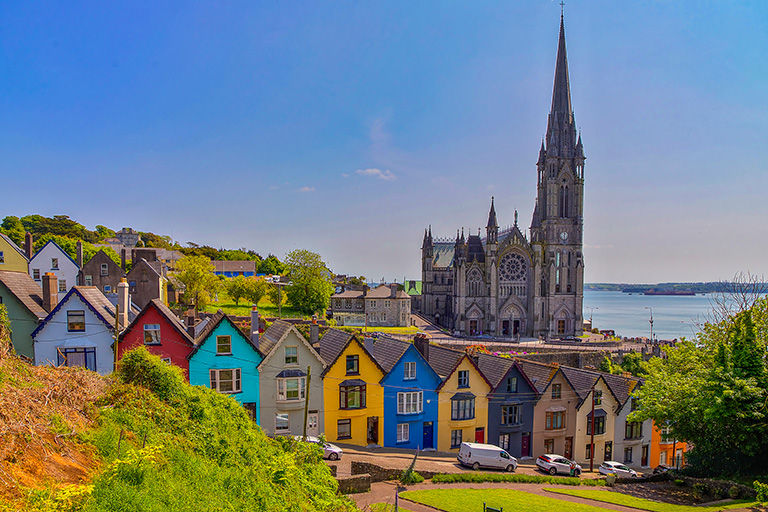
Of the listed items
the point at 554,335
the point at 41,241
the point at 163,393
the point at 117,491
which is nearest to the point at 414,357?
the point at 163,393

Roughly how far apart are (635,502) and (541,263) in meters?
74.7

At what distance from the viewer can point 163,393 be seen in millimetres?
16422

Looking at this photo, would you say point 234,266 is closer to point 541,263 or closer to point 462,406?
point 541,263

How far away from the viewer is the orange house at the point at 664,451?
128 feet

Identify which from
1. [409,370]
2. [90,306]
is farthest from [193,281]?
[409,370]

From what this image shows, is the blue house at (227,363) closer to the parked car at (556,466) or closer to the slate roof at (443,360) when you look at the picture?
the slate roof at (443,360)

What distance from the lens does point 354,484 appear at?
21844 mm

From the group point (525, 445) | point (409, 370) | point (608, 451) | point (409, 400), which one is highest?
point (409, 370)

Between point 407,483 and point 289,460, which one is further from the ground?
point 289,460

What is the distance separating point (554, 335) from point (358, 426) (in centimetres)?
6891

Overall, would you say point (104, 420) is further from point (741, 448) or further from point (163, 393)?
point (741, 448)

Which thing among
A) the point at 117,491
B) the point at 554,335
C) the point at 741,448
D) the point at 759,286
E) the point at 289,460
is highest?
the point at 759,286

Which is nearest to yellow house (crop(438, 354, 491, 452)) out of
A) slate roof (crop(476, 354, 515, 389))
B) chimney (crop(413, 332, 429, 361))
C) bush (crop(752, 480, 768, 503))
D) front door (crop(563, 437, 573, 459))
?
slate roof (crop(476, 354, 515, 389))

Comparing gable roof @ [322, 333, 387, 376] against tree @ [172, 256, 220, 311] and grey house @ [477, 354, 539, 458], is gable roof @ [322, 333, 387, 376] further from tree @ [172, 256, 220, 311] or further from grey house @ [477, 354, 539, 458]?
tree @ [172, 256, 220, 311]
